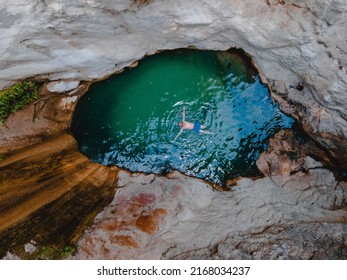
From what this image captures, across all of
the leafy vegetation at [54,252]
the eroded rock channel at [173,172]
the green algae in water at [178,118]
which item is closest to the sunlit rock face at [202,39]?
the eroded rock channel at [173,172]

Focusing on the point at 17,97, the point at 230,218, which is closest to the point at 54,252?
the point at 17,97

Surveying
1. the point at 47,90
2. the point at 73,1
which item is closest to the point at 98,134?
the point at 47,90

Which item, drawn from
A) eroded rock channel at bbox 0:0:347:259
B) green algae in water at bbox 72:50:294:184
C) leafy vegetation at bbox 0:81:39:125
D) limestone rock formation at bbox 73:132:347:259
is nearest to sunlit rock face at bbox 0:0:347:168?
eroded rock channel at bbox 0:0:347:259

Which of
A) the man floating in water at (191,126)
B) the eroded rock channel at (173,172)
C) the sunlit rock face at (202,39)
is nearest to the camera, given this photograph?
the sunlit rock face at (202,39)

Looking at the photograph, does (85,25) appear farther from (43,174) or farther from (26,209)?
(26,209)

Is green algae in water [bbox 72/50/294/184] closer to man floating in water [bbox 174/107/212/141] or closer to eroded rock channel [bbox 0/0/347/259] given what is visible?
man floating in water [bbox 174/107/212/141]

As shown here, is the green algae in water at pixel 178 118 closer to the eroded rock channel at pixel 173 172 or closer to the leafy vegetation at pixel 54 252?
the eroded rock channel at pixel 173 172
